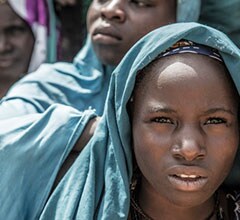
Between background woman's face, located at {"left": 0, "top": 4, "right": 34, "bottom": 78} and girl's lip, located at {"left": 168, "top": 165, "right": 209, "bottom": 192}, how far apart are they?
215cm

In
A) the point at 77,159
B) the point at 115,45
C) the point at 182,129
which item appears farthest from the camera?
the point at 115,45

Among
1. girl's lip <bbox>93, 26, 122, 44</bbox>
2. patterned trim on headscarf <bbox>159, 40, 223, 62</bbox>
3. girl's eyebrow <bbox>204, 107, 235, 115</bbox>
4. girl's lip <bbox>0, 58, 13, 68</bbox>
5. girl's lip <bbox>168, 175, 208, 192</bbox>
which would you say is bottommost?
girl's lip <bbox>168, 175, 208, 192</bbox>

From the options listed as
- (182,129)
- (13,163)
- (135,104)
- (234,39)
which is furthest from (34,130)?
(234,39)

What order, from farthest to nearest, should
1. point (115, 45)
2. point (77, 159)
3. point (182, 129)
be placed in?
1. point (115, 45)
2. point (77, 159)
3. point (182, 129)

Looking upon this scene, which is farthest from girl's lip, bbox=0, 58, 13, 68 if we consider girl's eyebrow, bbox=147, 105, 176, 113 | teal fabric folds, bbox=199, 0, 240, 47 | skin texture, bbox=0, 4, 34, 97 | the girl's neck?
girl's eyebrow, bbox=147, 105, 176, 113

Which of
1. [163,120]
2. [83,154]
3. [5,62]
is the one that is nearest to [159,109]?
[163,120]

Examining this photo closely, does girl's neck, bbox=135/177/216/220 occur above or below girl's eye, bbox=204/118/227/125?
below

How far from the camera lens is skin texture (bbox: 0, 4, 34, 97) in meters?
4.41

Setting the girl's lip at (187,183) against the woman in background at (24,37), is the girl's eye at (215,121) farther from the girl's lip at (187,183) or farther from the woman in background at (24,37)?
the woman in background at (24,37)

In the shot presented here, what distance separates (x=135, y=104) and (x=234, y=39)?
1.03m

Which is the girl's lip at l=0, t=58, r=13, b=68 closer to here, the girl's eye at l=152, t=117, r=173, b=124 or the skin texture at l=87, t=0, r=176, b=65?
the skin texture at l=87, t=0, r=176, b=65

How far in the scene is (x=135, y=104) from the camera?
8.46 ft

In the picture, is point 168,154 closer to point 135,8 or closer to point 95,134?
point 95,134

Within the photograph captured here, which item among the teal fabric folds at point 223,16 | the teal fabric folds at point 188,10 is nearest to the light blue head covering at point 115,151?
the teal fabric folds at point 188,10
